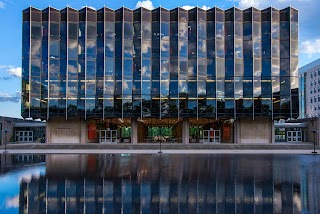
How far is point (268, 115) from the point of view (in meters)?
54.1

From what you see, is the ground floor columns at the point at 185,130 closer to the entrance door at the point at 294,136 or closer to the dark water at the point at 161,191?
the entrance door at the point at 294,136

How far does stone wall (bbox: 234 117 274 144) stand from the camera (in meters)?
56.2

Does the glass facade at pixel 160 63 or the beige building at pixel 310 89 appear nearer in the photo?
the glass facade at pixel 160 63

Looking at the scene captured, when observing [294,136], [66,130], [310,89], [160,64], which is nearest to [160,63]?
[160,64]

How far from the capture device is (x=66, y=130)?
2212 inches

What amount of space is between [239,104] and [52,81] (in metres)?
31.2

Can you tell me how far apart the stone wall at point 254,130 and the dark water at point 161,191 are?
3269 centimetres

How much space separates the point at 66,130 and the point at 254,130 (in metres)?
32.4

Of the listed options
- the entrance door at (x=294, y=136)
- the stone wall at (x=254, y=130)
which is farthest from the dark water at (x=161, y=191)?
the entrance door at (x=294, y=136)

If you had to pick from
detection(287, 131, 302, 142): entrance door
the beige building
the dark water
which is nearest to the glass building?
detection(287, 131, 302, 142): entrance door

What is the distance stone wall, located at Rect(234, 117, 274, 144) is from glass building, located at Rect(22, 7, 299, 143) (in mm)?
2521

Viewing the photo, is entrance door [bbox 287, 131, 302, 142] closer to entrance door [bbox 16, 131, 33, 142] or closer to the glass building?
the glass building

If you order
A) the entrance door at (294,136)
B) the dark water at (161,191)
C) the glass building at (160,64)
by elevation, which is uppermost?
the glass building at (160,64)

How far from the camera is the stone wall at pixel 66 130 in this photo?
56.0 metres
